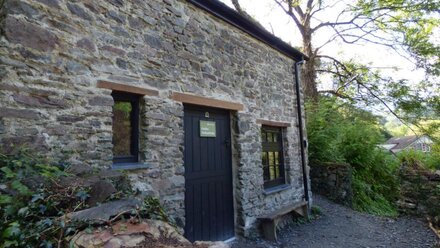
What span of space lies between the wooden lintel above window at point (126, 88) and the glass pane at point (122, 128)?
0.22 meters

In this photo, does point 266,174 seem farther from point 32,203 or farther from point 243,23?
point 32,203

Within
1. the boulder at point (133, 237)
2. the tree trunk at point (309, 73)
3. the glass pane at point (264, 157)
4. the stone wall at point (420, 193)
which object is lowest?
the stone wall at point (420, 193)

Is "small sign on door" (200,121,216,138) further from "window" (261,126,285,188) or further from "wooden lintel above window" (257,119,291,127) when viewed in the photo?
"window" (261,126,285,188)

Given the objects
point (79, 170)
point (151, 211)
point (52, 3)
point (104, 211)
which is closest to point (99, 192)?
point (104, 211)

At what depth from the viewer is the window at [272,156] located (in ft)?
21.1

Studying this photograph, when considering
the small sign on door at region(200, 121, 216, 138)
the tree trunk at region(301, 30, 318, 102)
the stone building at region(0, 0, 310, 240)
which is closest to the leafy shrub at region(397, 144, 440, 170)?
the tree trunk at region(301, 30, 318, 102)

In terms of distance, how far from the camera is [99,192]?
2412 millimetres

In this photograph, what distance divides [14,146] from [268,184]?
4879mm

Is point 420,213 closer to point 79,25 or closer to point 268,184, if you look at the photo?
point 268,184

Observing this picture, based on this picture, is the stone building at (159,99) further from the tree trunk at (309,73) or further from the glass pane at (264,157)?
the tree trunk at (309,73)

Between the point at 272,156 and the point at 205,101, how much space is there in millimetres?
2691

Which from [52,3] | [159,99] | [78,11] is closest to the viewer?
[52,3]

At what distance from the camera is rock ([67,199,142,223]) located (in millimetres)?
1993

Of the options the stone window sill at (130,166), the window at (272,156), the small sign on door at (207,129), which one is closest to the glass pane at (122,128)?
the stone window sill at (130,166)
